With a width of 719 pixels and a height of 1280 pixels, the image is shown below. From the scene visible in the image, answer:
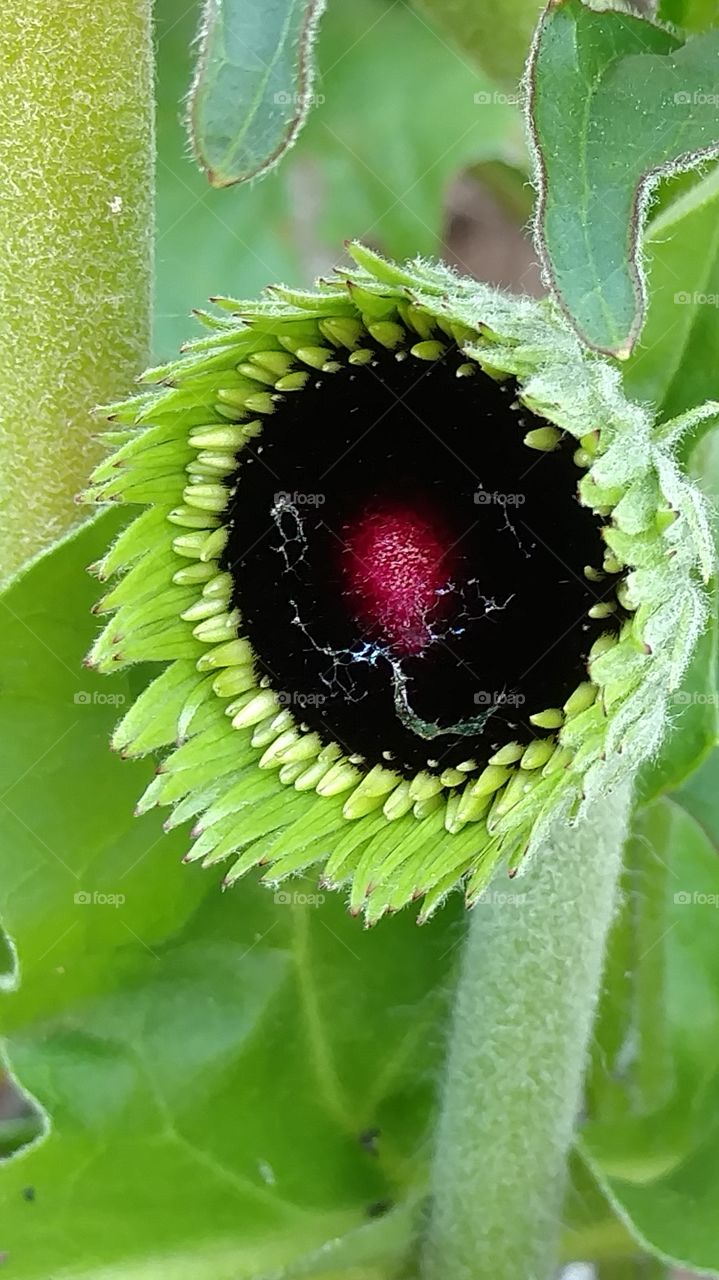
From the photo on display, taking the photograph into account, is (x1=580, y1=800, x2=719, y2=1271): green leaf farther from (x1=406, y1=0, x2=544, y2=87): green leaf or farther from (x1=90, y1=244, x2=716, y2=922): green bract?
(x1=406, y1=0, x2=544, y2=87): green leaf

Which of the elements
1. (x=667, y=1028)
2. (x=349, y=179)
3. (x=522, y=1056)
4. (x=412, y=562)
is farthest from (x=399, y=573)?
(x=349, y=179)

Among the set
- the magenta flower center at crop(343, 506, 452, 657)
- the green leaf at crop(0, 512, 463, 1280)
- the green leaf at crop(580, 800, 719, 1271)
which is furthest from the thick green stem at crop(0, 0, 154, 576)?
the green leaf at crop(580, 800, 719, 1271)

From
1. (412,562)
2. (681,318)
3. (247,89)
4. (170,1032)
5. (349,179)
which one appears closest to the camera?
(247,89)

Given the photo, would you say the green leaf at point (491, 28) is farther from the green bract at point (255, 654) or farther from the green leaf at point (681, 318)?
the green bract at point (255, 654)

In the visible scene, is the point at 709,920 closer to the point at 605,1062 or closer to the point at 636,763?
the point at 605,1062

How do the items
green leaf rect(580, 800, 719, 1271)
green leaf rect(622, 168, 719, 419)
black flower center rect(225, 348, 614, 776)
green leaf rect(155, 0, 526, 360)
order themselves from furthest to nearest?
green leaf rect(155, 0, 526, 360) → green leaf rect(580, 800, 719, 1271) → green leaf rect(622, 168, 719, 419) → black flower center rect(225, 348, 614, 776)

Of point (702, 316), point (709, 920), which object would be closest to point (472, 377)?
point (702, 316)

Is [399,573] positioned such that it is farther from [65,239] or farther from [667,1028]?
[667,1028]
